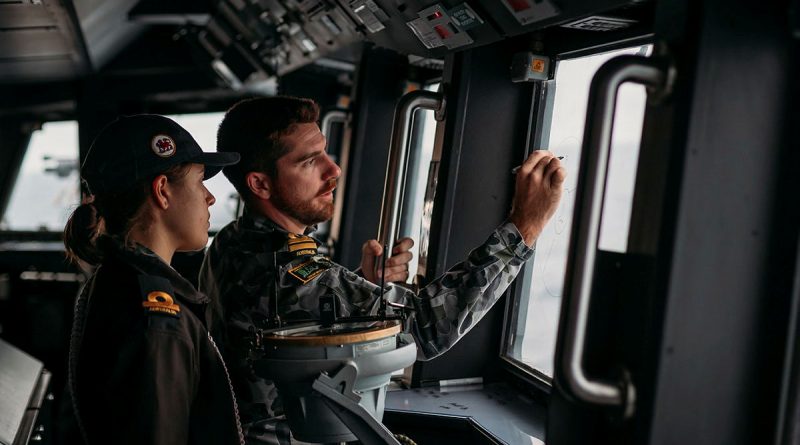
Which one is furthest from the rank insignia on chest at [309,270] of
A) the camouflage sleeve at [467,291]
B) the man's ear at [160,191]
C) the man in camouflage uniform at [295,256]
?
the man's ear at [160,191]

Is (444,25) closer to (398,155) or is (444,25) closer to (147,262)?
(398,155)

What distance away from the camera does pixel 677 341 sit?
49.8 inches

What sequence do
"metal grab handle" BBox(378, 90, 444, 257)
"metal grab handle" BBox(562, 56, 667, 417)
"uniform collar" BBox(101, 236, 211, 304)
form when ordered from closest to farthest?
"metal grab handle" BBox(562, 56, 667, 417), "uniform collar" BBox(101, 236, 211, 304), "metal grab handle" BBox(378, 90, 444, 257)

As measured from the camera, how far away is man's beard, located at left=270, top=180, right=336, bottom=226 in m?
2.14

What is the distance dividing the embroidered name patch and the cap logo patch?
0.37 meters

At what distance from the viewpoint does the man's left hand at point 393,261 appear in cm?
244

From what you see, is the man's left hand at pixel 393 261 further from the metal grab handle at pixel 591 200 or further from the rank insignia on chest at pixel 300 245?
the metal grab handle at pixel 591 200

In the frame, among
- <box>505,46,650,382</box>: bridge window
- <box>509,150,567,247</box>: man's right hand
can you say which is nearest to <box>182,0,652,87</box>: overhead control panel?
<box>505,46,650,382</box>: bridge window

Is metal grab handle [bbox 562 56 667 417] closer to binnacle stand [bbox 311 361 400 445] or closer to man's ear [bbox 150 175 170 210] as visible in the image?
binnacle stand [bbox 311 361 400 445]

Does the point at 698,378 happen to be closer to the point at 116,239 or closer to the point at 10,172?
the point at 116,239

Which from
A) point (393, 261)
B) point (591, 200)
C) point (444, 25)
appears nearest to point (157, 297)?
point (591, 200)

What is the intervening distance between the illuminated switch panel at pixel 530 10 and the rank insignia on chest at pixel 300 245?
0.80m

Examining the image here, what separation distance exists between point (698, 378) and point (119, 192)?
4.27 feet

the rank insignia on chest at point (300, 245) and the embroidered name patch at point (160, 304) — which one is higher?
the rank insignia on chest at point (300, 245)
